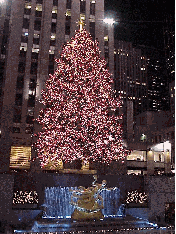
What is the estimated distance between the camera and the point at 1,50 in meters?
33.4

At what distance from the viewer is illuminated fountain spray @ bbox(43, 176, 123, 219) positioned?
41.4ft

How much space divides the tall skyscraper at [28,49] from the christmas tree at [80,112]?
12.2m

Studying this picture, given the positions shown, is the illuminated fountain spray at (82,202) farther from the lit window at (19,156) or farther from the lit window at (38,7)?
the lit window at (38,7)

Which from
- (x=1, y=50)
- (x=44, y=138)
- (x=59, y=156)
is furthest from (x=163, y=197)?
(x=1, y=50)

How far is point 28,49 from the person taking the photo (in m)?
34.2

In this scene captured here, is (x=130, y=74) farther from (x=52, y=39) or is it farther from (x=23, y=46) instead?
(x=23, y=46)

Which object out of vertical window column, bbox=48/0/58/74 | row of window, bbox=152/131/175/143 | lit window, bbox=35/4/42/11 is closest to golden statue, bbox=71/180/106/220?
vertical window column, bbox=48/0/58/74

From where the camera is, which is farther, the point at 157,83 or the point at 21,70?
the point at 157,83

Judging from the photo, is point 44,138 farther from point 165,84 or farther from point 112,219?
point 165,84

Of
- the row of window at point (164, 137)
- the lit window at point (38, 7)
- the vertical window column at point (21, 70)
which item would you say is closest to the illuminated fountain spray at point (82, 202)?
the vertical window column at point (21, 70)

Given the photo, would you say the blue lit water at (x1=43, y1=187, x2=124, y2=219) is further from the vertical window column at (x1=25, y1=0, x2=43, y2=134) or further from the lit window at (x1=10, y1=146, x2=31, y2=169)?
the vertical window column at (x1=25, y1=0, x2=43, y2=134)

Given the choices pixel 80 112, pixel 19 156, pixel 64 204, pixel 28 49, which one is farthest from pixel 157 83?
pixel 64 204

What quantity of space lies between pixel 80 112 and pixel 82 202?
24.2 ft

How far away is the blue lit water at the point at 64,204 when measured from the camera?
13547 mm
